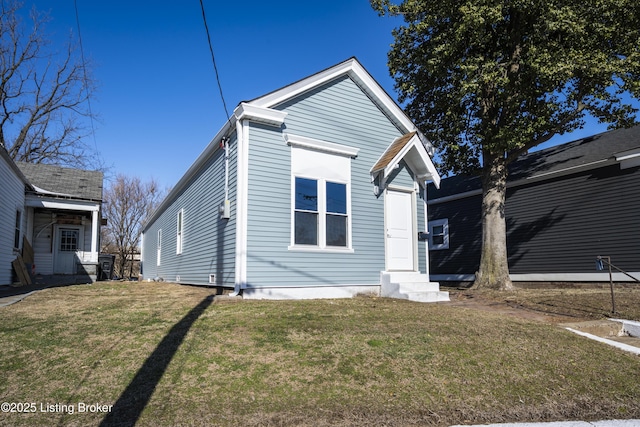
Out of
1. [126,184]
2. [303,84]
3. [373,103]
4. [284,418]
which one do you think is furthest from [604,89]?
[126,184]

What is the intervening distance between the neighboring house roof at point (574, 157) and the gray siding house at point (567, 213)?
28 millimetres

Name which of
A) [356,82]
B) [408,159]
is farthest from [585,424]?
[356,82]

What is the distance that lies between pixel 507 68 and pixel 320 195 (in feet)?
24.6

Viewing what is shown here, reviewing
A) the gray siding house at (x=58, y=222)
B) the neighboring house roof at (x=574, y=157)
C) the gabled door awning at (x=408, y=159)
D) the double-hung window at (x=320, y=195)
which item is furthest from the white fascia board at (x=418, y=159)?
the gray siding house at (x=58, y=222)

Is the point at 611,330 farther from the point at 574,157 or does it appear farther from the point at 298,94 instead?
the point at 574,157

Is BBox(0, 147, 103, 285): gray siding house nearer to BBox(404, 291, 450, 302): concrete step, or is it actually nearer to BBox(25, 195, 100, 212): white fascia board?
BBox(25, 195, 100, 212): white fascia board

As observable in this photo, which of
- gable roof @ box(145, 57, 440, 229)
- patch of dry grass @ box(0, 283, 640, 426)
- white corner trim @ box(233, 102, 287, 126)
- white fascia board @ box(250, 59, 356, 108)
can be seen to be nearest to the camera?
patch of dry grass @ box(0, 283, 640, 426)

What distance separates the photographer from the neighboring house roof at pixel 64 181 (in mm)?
15961

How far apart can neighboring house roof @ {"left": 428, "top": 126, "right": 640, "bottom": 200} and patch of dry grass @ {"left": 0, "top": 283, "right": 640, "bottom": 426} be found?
941 cm

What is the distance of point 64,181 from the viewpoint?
17.2 m

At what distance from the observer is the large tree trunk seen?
12.0 meters

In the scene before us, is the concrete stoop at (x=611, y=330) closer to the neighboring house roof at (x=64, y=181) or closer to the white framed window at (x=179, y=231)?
the white framed window at (x=179, y=231)

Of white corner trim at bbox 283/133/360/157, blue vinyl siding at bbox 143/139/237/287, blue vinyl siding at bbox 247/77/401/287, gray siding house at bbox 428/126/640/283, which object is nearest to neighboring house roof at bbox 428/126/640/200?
gray siding house at bbox 428/126/640/283

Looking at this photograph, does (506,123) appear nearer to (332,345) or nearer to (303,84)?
(303,84)
